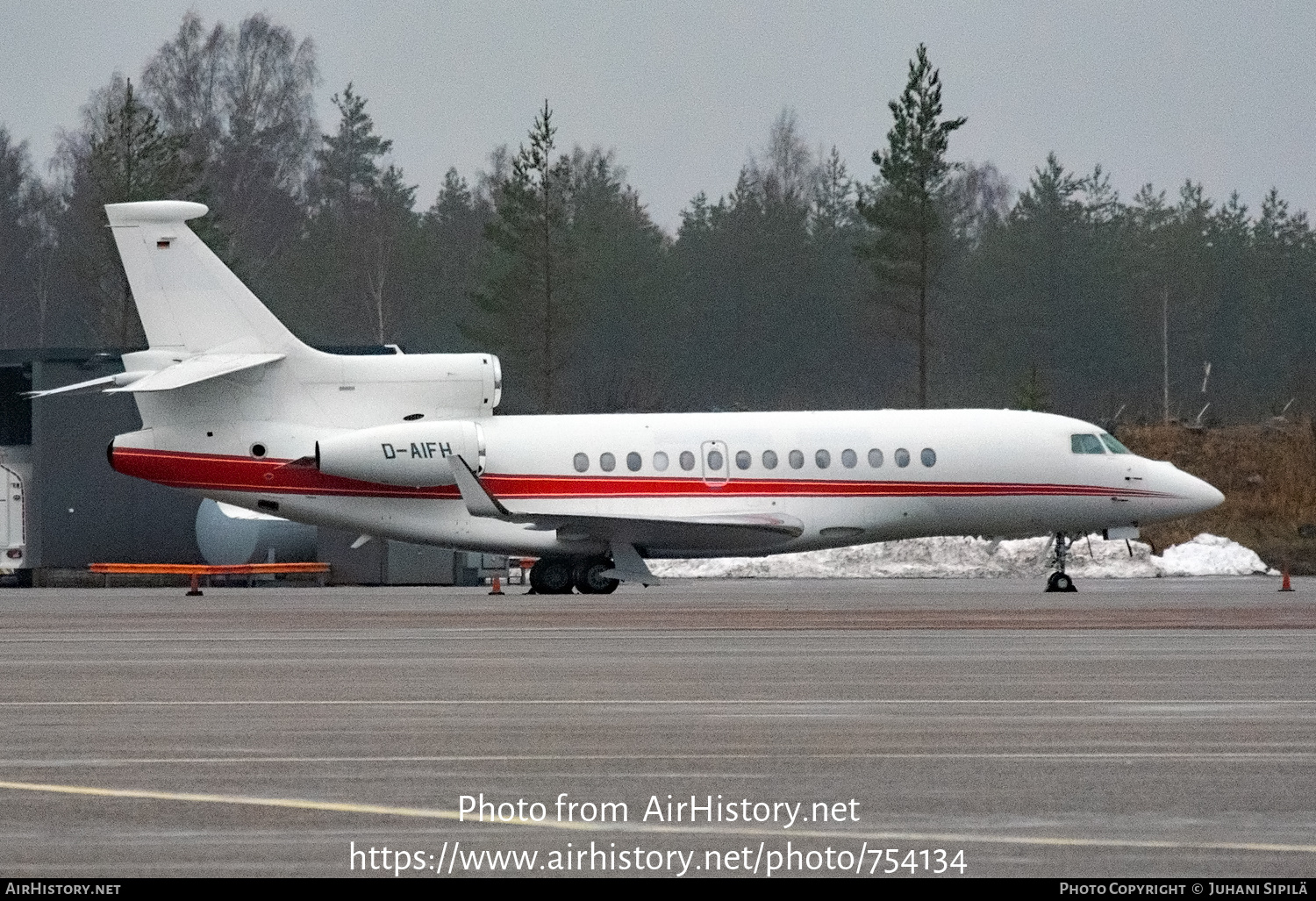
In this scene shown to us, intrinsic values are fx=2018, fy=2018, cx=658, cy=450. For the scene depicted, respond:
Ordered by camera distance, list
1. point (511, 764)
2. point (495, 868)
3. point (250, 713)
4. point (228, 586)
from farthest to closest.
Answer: point (228, 586)
point (250, 713)
point (511, 764)
point (495, 868)

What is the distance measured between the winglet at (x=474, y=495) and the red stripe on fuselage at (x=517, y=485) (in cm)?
93

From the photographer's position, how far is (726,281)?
94875 mm

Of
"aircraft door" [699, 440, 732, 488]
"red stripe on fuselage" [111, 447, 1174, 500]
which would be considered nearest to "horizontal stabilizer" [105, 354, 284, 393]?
"red stripe on fuselage" [111, 447, 1174, 500]

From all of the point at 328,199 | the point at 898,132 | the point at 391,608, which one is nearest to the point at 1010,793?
the point at 391,608

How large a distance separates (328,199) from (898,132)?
2016 inches

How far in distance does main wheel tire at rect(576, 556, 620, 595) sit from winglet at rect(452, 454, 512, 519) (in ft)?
5.98

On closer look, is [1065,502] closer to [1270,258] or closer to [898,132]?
[898,132]

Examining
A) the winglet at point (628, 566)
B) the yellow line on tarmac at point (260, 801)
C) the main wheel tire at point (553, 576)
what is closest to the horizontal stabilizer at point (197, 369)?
the main wheel tire at point (553, 576)

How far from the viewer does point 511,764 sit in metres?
10.7

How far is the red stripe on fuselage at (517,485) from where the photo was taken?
3272 centimetres

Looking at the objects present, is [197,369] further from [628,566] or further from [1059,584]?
[1059,584]

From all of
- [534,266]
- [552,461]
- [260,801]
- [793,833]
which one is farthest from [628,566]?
[534,266]

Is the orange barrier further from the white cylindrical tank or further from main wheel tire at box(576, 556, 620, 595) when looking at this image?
main wheel tire at box(576, 556, 620, 595)

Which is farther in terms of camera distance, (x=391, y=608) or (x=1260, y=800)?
(x=391, y=608)
